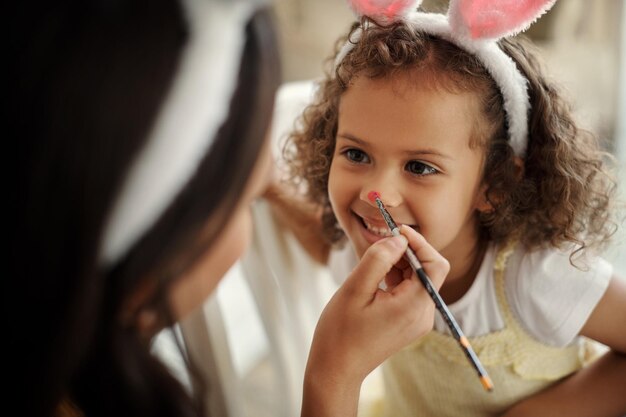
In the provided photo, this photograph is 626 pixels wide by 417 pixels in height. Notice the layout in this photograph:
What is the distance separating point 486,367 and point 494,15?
0.60 m

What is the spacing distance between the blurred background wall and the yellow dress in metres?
1.29

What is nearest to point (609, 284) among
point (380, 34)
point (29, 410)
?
point (380, 34)

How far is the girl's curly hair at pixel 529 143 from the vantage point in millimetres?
871

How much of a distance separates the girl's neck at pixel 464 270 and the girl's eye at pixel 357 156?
0.88 ft

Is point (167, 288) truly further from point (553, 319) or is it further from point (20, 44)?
point (553, 319)

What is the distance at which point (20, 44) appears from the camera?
438 mm

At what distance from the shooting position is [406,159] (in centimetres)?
88

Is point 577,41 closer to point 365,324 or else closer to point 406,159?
point 406,159

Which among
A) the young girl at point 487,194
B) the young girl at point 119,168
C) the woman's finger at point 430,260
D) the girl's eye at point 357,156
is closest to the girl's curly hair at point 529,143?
the young girl at point 487,194

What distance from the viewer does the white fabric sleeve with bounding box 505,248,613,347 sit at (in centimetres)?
92

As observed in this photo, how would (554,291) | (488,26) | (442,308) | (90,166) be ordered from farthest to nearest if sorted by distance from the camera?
(554,291) < (488,26) < (442,308) < (90,166)

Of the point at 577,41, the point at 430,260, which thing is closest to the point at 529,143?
the point at 430,260

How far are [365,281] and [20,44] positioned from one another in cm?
49

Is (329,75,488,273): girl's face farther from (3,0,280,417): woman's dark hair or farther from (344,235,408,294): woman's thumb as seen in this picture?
(3,0,280,417): woman's dark hair
